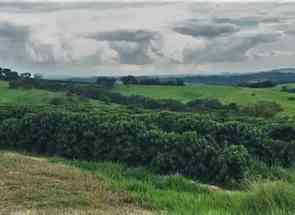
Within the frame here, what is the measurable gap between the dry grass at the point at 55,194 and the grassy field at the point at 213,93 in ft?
146

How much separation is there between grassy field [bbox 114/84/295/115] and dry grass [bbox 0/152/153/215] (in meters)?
44.6

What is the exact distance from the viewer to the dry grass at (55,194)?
879cm

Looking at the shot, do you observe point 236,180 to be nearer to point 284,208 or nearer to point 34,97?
point 284,208

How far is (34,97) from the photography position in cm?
5647

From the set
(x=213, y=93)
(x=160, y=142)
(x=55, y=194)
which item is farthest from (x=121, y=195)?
(x=213, y=93)

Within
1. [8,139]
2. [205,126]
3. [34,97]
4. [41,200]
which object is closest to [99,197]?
[41,200]

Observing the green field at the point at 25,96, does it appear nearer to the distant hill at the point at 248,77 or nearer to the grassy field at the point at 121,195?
the grassy field at the point at 121,195

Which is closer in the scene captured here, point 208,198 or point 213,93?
point 208,198

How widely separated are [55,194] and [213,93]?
198 feet

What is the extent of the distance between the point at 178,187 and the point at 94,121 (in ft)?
25.0

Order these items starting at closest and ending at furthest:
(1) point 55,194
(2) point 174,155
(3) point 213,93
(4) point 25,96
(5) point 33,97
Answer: (1) point 55,194
(2) point 174,155
(5) point 33,97
(4) point 25,96
(3) point 213,93

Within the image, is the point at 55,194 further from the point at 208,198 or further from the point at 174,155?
the point at 174,155

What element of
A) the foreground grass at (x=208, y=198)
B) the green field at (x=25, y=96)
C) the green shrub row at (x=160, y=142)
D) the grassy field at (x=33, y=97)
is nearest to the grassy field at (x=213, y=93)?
the grassy field at (x=33, y=97)

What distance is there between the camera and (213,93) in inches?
2726
